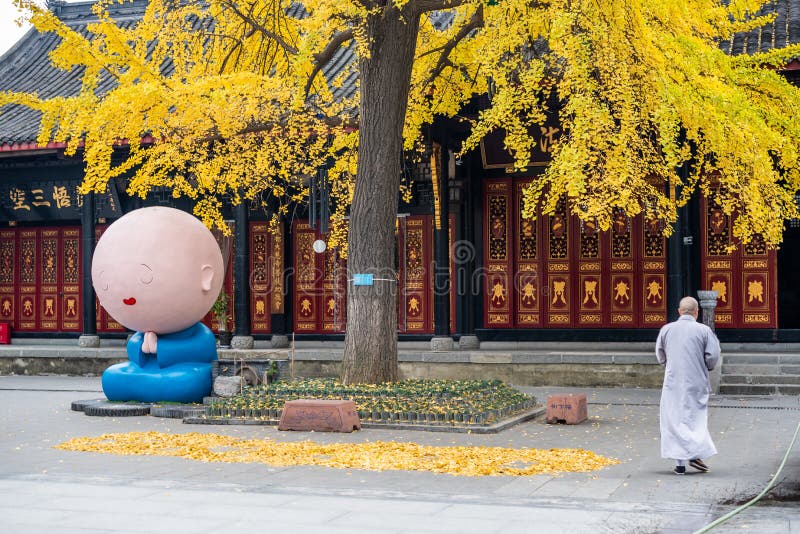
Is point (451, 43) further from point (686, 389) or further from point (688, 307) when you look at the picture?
point (686, 389)

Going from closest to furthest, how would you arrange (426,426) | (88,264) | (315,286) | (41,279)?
(426,426), (88,264), (315,286), (41,279)

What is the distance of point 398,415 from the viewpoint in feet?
39.1

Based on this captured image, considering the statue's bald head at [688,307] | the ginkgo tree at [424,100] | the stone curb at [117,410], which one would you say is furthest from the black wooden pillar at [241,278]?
the statue's bald head at [688,307]

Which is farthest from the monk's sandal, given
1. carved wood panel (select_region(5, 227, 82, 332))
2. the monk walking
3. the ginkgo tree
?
carved wood panel (select_region(5, 227, 82, 332))

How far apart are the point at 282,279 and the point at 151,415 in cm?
837

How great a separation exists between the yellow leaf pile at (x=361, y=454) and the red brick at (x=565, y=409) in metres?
2.13

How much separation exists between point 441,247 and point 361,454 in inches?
400

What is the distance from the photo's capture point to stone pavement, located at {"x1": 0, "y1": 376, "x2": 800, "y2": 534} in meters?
6.78

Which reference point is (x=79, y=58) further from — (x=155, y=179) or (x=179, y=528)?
(x=179, y=528)

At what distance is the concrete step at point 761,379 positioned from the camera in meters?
15.6

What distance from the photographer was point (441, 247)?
771 inches

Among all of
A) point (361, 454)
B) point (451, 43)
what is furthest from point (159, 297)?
point (451, 43)

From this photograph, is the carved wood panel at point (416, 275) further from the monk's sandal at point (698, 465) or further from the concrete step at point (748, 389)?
the monk's sandal at point (698, 465)

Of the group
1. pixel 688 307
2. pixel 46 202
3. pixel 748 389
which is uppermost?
pixel 46 202
